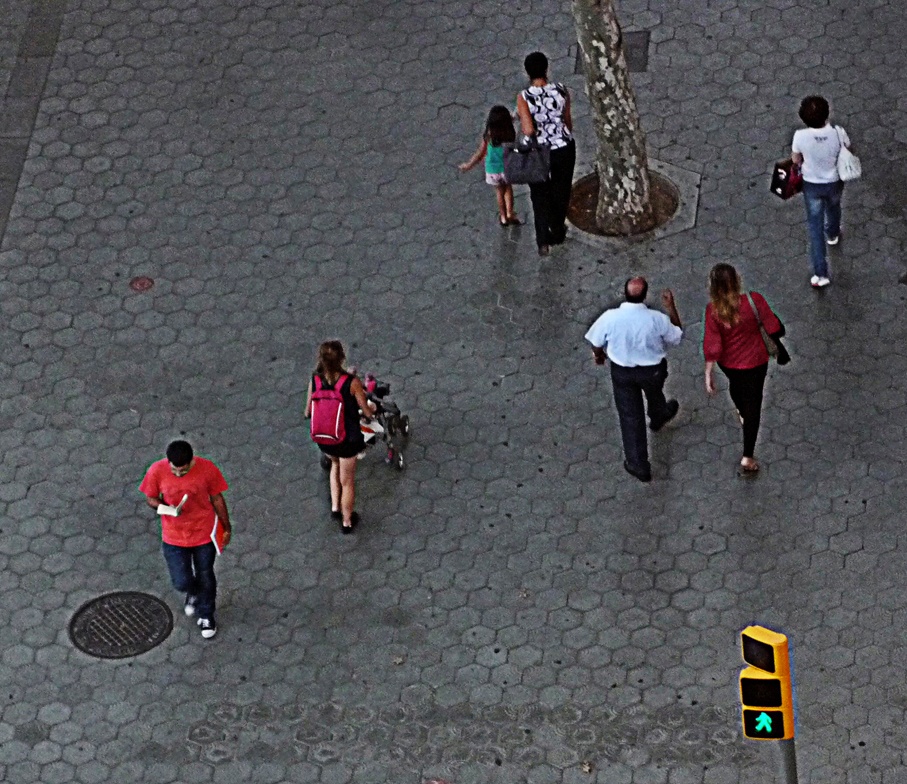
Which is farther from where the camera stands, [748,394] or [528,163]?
[528,163]

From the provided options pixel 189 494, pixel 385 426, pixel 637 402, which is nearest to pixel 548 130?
pixel 637 402

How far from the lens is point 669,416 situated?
13156mm

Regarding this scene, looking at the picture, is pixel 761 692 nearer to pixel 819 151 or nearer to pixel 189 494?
pixel 189 494

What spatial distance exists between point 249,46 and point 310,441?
225 inches

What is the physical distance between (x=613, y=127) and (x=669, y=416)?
281cm

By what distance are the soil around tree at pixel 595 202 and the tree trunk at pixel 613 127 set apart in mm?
63

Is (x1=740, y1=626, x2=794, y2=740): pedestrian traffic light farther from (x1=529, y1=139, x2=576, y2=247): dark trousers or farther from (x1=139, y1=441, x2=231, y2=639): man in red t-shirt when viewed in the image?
(x1=529, y1=139, x2=576, y2=247): dark trousers

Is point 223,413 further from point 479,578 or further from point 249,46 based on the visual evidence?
point 249,46

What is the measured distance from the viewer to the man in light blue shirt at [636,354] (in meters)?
12.1

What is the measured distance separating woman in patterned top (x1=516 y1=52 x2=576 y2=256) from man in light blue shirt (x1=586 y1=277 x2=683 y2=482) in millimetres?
2157

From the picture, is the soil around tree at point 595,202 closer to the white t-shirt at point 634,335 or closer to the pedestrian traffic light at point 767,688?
the white t-shirt at point 634,335

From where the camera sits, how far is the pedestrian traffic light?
7.74m

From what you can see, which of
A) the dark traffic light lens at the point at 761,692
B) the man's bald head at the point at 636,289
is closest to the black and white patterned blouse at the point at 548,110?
the man's bald head at the point at 636,289

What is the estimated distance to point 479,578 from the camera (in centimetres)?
1232
